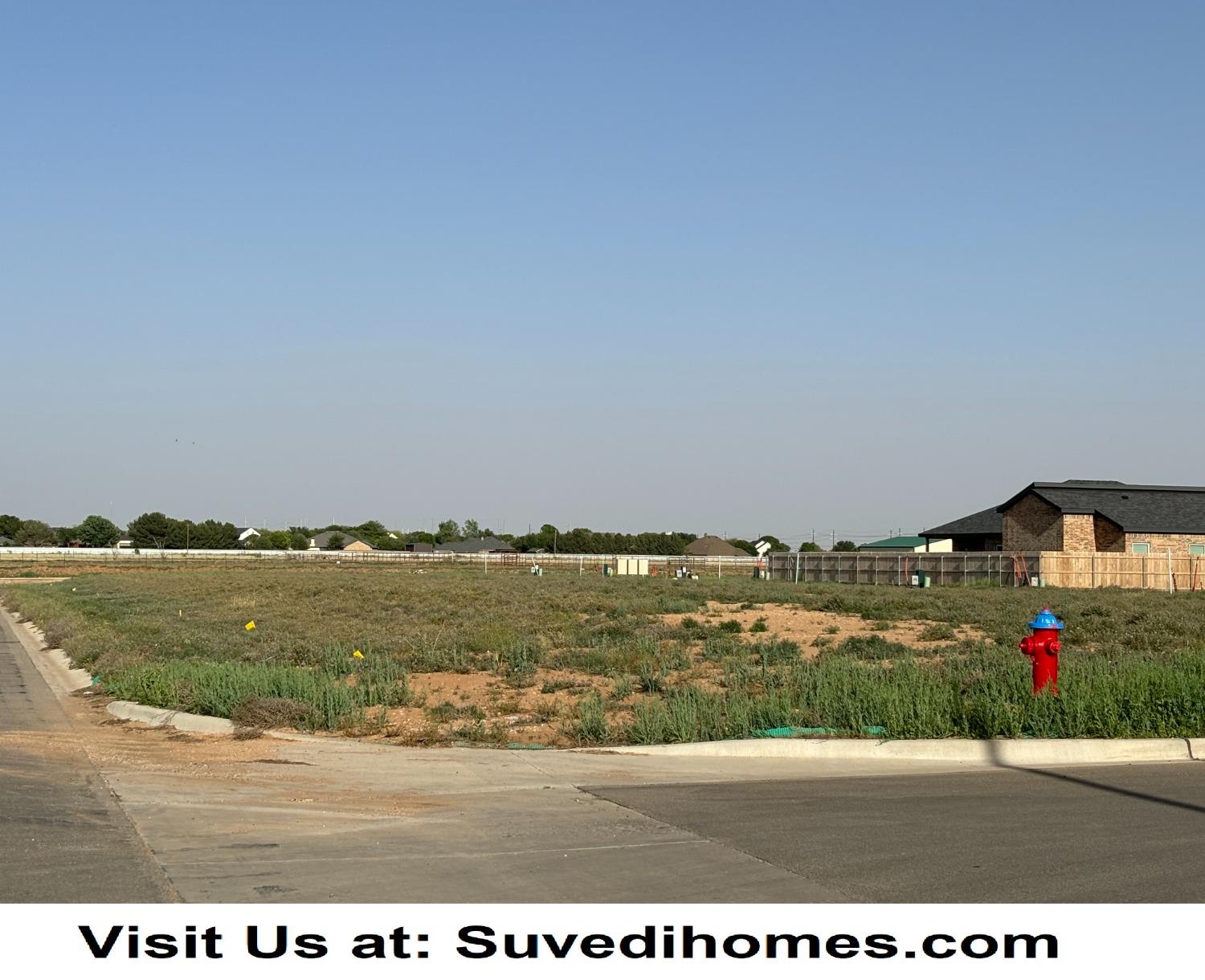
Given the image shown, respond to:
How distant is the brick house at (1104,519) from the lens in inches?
2301

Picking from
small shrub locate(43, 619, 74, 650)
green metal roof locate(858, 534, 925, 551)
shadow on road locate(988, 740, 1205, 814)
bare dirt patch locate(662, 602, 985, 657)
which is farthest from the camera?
green metal roof locate(858, 534, 925, 551)

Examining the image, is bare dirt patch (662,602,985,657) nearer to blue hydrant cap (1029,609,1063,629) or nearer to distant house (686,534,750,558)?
blue hydrant cap (1029,609,1063,629)

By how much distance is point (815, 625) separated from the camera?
29.8 m

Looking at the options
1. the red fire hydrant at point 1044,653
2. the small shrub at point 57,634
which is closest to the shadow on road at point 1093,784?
the red fire hydrant at point 1044,653

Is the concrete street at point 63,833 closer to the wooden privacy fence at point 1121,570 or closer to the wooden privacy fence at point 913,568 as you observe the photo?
the wooden privacy fence at point 1121,570

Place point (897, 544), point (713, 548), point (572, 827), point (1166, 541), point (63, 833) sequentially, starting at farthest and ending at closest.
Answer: point (713, 548)
point (897, 544)
point (1166, 541)
point (572, 827)
point (63, 833)

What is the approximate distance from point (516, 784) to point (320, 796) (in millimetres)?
1635

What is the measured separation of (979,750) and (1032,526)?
51.7 metres

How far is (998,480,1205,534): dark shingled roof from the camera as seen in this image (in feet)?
193

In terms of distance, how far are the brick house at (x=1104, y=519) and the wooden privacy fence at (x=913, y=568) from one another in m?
2.82

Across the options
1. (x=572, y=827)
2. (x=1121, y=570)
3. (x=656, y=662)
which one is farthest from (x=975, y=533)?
(x=572, y=827)

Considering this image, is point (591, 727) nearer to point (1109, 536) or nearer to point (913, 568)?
point (913, 568)

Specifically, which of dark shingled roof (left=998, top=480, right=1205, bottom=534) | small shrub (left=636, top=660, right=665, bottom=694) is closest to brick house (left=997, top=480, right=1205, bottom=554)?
dark shingled roof (left=998, top=480, right=1205, bottom=534)

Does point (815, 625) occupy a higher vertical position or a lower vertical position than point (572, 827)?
higher
